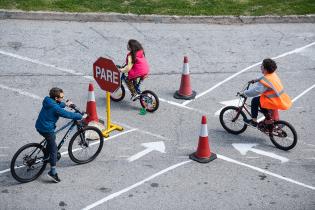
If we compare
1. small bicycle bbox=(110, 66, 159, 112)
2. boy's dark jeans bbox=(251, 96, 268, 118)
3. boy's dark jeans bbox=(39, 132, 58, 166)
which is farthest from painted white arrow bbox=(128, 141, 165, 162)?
boy's dark jeans bbox=(251, 96, 268, 118)

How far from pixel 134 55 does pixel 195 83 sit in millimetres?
2198

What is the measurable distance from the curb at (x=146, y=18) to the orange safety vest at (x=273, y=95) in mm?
6361

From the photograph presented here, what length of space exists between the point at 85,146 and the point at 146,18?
723cm

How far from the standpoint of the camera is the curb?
52.8 feet

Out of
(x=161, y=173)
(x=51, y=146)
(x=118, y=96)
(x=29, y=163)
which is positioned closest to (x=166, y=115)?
(x=118, y=96)

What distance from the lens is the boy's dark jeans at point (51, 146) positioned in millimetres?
9234

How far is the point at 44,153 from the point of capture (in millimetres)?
9398

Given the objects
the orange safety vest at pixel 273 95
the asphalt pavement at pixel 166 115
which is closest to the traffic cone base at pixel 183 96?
the asphalt pavement at pixel 166 115

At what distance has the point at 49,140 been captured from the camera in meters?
9.25

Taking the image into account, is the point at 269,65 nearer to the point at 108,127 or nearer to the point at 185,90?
the point at 185,90

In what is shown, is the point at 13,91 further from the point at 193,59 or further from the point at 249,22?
the point at 249,22

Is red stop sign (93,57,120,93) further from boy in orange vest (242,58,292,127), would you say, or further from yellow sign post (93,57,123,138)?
boy in orange vest (242,58,292,127)

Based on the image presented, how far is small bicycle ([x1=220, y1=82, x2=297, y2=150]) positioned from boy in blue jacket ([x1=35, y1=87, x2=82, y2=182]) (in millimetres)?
3166

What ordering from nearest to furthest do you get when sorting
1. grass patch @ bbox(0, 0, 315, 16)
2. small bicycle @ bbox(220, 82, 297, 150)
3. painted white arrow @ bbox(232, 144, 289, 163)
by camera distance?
painted white arrow @ bbox(232, 144, 289, 163), small bicycle @ bbox(220, 82, 297, 150), grass patch @ bbox(0, 0, 315, 16)
